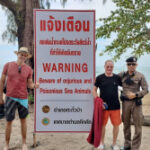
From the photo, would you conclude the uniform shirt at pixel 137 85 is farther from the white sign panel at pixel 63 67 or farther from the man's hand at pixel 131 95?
the white sign panel at pixel 63 67

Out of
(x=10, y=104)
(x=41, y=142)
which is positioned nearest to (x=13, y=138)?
(x=41, y=142)

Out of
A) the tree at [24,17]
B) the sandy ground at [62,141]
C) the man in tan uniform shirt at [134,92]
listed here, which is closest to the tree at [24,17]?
the tree at [24,17]

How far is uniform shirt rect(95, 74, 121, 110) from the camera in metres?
4.36

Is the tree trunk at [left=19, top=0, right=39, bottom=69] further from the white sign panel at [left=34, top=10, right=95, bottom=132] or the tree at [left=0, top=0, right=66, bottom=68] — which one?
the white sign panel at [left=34, top=10, right=95, bottom=132]

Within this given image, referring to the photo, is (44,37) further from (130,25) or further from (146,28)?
(146,28)

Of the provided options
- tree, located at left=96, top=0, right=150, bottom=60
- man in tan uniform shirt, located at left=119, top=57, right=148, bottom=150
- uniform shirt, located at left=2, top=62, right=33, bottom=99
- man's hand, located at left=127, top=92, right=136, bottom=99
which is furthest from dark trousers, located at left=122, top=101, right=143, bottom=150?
tree, located at left=96, top=0, right=150, bottom=60

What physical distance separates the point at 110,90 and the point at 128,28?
6158mm

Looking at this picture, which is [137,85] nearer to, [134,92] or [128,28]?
[134,92]

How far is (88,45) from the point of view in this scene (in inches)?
189

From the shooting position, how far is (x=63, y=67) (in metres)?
4.82

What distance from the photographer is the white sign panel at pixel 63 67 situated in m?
4.75

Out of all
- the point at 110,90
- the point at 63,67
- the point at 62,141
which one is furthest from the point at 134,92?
the point at 62,141

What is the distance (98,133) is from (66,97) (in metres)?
1.02

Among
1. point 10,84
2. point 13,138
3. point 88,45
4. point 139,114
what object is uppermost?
point 88,45
